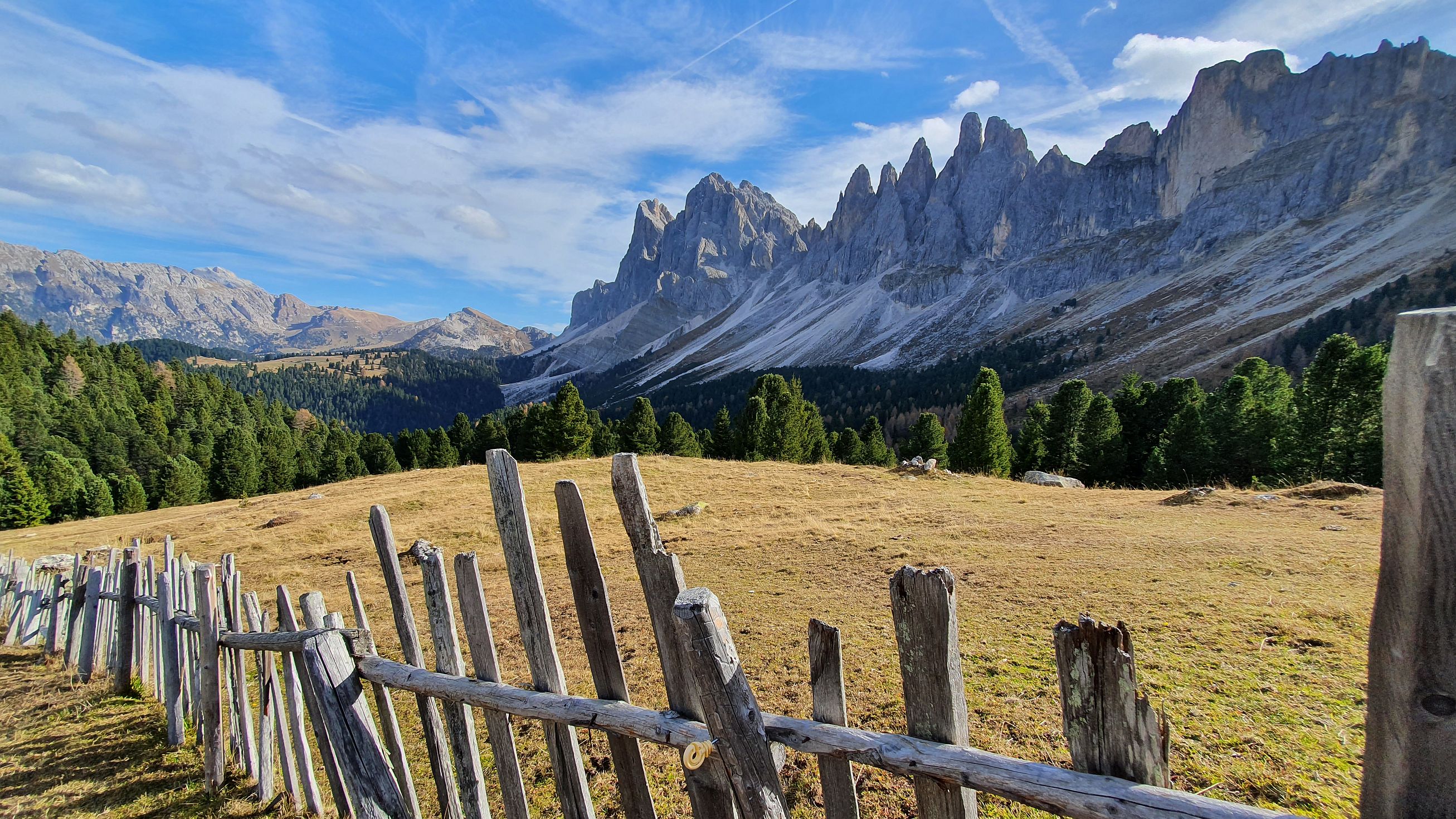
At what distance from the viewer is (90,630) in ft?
26.3

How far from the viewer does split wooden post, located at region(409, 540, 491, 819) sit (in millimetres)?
3717

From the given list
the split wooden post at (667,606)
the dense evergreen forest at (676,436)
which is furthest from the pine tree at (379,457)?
the split wooden post at (667,606)

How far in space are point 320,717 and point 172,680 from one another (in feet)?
10.8

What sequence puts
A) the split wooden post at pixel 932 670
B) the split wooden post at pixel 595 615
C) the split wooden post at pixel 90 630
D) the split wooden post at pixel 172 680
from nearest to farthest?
the split wooden post at pixel 932 670
the split wooden post at pixel 595 615
the split wooden post at pixel 172 680
the split wooden post at pixel 90 630

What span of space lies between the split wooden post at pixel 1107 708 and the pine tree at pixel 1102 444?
41.0m

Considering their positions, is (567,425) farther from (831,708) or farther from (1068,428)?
(831,708)

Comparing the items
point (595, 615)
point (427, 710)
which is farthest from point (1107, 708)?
point (427, 710)

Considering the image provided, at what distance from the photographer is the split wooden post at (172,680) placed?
19.4 feet

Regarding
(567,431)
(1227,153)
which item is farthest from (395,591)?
(1227,153)

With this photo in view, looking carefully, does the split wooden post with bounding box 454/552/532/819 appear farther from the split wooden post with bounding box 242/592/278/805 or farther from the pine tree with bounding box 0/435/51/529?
the pine tree with bounding box 0/435/51/529

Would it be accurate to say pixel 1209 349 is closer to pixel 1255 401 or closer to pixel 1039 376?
pixel 1039 376

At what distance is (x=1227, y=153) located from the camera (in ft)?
586

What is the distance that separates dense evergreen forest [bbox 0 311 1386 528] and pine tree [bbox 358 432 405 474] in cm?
28

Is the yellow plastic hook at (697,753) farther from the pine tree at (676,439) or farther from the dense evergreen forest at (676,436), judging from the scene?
the pine tree at (676,439)
